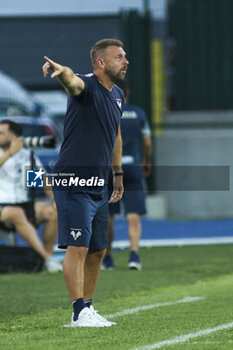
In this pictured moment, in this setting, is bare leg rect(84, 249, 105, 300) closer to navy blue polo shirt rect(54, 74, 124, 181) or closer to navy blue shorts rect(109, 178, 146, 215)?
navy blue polo shirt rect(54, 74, 124, 181)

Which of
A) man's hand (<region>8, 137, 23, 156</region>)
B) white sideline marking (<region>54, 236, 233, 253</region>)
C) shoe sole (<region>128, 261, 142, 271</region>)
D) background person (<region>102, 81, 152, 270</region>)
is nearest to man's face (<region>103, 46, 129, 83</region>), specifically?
man's hand (<region>8, 137, 23, 156</region>)

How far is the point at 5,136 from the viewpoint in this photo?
10.4m

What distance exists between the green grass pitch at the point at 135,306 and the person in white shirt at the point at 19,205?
429mm

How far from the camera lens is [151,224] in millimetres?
17391

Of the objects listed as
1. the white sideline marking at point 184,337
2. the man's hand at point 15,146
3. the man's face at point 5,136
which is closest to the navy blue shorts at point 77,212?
the white sideline marking at point 184,337

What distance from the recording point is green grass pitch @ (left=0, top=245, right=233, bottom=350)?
574cm

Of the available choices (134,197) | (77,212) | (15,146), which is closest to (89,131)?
(77,212)

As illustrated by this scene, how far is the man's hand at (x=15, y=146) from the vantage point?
9898 millimetres

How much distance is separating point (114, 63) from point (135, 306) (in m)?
2.07

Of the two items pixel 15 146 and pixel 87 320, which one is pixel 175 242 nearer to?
pixel 15 146

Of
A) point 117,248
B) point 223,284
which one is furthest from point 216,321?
point 117,248

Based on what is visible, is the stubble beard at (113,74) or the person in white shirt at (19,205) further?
the person in white shirt at (19,205)

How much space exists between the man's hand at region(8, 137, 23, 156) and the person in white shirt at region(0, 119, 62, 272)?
0.04ft

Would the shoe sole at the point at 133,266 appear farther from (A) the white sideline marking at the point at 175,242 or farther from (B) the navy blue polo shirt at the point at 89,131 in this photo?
(B) the navy blue polo shirt at the point at 89,131
